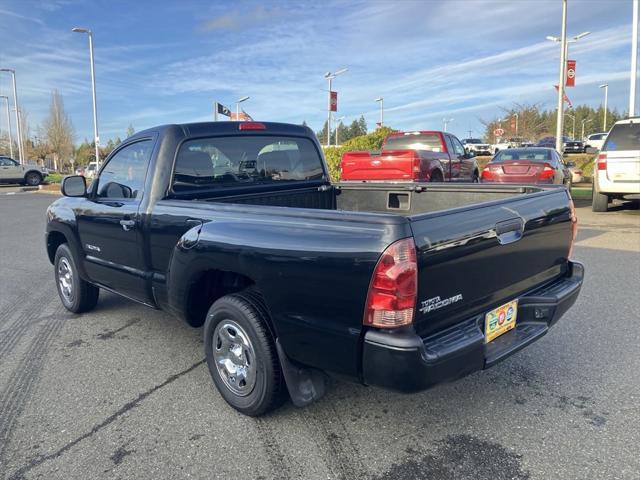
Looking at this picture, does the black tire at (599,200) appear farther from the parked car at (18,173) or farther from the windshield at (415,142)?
the parked car at (18,173)

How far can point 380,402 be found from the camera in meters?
3.41

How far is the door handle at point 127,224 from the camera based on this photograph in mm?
4014

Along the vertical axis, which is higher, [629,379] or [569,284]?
[569,284]

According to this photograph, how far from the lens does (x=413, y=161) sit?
11.1 metres

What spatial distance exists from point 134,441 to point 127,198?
6.46 feet

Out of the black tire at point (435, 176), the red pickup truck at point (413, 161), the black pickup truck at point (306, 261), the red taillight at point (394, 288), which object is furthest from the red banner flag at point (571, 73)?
the red taillight at point (394, 288)

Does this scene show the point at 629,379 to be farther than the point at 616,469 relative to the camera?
Yes

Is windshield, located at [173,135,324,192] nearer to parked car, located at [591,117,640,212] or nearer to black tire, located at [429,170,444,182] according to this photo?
black tire, located at [429,170,444,182]

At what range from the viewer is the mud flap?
2.89 metres

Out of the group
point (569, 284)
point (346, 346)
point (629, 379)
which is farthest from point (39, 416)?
point (629, 379)

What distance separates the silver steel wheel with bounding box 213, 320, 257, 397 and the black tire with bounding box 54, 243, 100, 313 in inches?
94.5

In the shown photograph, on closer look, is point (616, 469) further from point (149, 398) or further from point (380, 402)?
point (149, 398)

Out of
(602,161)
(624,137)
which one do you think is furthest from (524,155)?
(624,137)

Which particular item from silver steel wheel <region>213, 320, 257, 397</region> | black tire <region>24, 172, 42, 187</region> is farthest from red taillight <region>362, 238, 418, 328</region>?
black tire <region>24, 172, 42, 187</region>
